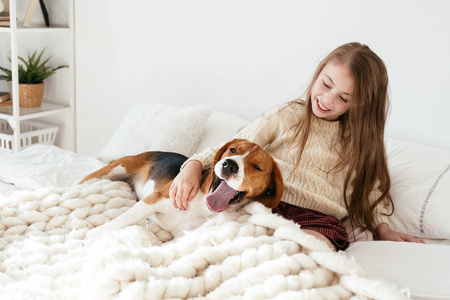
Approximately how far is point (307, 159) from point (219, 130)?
61 cm

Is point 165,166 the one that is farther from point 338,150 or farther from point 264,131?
point 338,150

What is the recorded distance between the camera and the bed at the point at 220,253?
0.97 meters

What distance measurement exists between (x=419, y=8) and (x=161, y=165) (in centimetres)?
114

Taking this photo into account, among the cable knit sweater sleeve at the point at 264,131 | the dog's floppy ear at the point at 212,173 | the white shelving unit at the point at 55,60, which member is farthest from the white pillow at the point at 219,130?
the white shelving unit at the point at 55,60

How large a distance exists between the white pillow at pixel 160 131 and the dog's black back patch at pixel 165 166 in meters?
0.25

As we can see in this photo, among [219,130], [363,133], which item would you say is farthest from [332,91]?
[219,130]

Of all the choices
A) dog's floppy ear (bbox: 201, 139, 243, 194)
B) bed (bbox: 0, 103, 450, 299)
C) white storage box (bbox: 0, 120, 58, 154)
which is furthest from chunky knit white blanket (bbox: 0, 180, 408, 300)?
white storage box (bbox: 0, 120, 58, 154)

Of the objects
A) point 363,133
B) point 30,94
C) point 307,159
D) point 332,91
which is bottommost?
point 30,94

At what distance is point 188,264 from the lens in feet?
3.35

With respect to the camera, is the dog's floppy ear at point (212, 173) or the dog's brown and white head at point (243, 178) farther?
the dog's floppy ear at point (212, 173)

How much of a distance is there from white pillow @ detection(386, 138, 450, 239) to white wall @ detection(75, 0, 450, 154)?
0.96ft

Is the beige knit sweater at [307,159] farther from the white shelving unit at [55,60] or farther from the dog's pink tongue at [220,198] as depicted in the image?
the white shelving unit at [55,60]

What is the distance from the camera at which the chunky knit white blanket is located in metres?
0.95

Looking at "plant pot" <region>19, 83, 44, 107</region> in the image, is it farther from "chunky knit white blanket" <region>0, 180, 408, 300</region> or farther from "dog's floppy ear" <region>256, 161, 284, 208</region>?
"dog's floppy ear" <region>256, 161, 284, 208</region>
